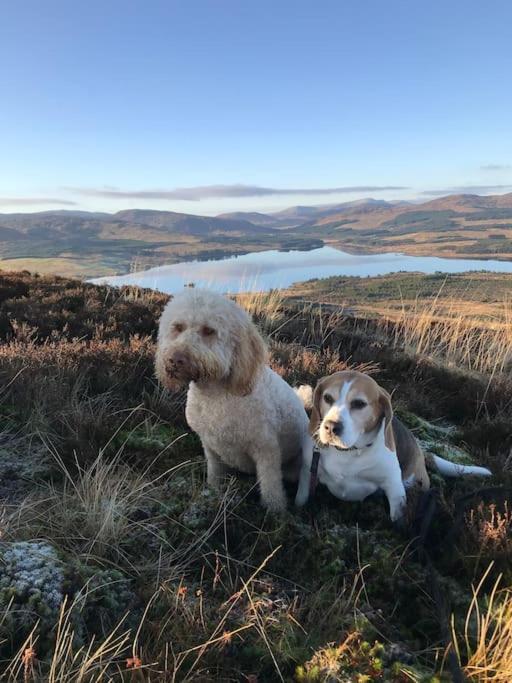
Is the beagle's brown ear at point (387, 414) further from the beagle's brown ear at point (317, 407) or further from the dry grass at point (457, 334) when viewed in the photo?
the dry grass at point (457, 334)

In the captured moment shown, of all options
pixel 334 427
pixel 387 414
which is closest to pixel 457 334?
pixel 387 414

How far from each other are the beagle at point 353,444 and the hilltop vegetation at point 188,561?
16cm

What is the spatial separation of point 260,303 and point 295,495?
6.18 meters

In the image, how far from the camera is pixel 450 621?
101 inches

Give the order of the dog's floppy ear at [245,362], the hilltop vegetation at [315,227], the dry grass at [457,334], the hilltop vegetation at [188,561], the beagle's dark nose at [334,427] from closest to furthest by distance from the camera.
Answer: the hilltop vegetation at [188,561] < the beagle's dark nose at [334,427] < the dog's floppy ear at [245,362] < the dry grass at [457,334] < the hilltop vegetation at [315,227]

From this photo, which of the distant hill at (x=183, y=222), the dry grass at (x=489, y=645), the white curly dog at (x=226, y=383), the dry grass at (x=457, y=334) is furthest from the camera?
the distant hill at (x=183, y=222)

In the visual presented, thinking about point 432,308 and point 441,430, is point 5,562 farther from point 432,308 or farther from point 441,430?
point 432,308

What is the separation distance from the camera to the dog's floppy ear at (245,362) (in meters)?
3.36

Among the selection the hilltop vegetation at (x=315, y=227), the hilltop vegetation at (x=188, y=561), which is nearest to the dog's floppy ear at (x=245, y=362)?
the hilltop vegetation at (x=188, y=561)

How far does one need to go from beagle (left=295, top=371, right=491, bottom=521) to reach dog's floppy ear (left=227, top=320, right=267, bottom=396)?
18.4 inches

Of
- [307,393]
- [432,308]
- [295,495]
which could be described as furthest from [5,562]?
[432,308]

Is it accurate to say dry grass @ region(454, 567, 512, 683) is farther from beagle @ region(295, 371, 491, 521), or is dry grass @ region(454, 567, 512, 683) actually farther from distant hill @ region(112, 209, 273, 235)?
distant hill @ region(112, 209, 273, 235)

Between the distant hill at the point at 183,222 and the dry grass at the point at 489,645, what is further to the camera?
the distant hill at the point at 183,222

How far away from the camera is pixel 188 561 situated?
290cm
